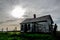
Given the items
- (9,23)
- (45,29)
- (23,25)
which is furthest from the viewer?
(23,25)

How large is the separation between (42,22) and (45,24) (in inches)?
9.9

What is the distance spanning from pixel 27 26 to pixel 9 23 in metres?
2.64

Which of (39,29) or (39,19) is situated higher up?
(39,19)

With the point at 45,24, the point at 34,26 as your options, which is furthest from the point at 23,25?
the point at 45,24

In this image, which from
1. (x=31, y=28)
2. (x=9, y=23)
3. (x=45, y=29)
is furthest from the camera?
(x=31, y=28)

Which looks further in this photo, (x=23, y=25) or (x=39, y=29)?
(x=23, y=25)

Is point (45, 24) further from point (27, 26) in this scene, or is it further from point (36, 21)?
point (27, 26)

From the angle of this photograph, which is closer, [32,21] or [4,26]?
[4,26]

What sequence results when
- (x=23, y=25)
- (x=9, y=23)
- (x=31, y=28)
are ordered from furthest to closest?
(x=23, y=25) < (x=31, y=28) < (x=9, y=23)

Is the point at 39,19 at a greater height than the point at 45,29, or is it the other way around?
the point at 39,19

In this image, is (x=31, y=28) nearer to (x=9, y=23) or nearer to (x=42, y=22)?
(x=42, y=22)

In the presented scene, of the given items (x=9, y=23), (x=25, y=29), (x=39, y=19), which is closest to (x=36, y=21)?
(x=39, y=19)

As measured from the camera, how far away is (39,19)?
9.55m

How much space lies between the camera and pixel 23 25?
10.8 m
